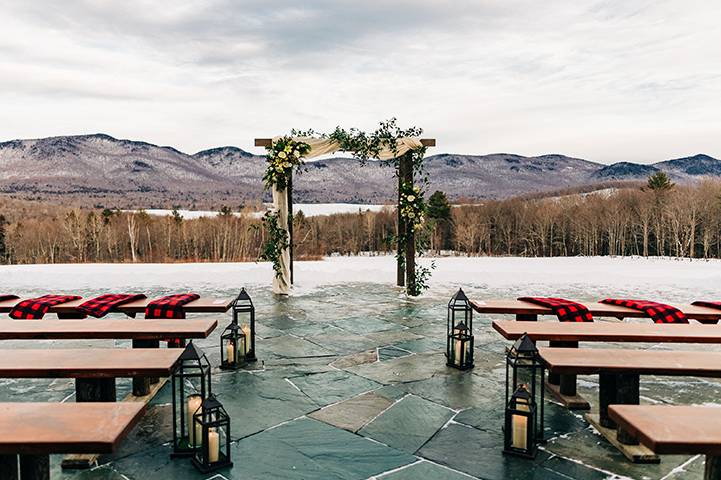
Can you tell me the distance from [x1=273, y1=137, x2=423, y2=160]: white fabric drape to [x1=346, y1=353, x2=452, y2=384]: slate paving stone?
3.62 metres

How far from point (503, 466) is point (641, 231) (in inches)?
811

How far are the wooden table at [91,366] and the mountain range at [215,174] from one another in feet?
185

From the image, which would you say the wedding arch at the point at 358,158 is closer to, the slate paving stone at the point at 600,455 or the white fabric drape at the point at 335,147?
the white fabric drape at the point at 335,147

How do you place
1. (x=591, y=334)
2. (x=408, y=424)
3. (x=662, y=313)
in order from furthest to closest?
(x=662, y=313) → (x=591, y=334) → (x=408, y=424)

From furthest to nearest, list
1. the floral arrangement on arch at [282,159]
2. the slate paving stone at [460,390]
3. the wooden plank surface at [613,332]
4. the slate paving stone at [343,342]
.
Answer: the floral arrangement on arch at [282,159] → the slate paving stone at [343,342] → the slate paving stone at [460,390] → the wooden plank surface at [613,332]

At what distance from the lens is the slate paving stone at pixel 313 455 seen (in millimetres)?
2096

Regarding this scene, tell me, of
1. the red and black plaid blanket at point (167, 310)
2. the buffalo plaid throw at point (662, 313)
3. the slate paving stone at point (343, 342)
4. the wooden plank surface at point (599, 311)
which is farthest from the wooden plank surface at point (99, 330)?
the buffalo plaid throw at point (662, 313)

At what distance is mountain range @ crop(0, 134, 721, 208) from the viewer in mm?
65500

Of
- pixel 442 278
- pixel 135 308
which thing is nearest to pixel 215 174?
pixel 442 278

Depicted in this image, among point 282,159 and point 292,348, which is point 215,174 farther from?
point 292,348

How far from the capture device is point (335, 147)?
22.8 ft

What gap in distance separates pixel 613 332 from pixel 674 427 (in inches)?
53.2

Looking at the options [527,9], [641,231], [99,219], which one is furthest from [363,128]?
[641,231]

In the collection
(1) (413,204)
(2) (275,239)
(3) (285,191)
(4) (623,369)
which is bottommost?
(4) (623,369)
